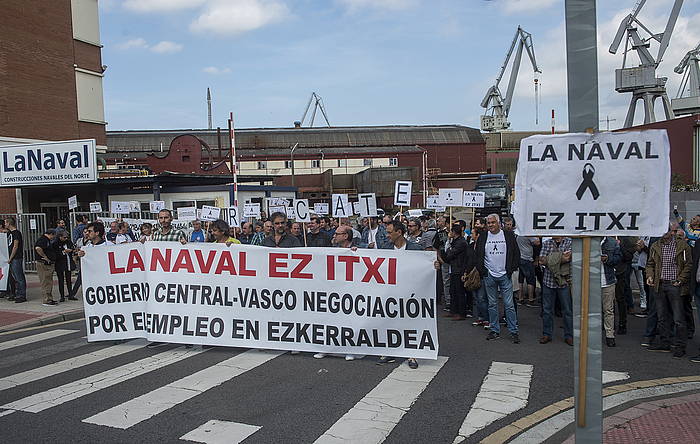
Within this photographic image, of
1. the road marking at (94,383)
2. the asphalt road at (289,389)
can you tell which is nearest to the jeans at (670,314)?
the asphalt road at (289,389)

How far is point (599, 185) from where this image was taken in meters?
3.31

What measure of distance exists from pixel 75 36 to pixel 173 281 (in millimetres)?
28617

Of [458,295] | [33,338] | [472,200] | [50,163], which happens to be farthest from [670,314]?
[50,163]

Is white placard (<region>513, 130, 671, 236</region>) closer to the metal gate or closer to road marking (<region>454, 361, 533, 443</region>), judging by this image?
road marking (<region>454, 361, 533, 443</region>)

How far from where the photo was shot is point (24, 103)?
28234 mm

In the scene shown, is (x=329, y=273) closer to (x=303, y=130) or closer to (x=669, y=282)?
(x=669, y=282)

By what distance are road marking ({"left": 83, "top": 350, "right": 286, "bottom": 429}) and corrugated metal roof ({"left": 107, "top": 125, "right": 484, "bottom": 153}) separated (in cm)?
5806

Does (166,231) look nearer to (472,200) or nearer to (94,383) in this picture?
(94,383)

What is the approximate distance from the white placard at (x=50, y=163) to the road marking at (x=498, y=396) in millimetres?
14951

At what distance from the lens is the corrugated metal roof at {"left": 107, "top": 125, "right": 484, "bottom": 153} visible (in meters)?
65.3

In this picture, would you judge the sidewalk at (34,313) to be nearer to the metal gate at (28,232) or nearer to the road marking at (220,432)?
the metal gate at (28,232)

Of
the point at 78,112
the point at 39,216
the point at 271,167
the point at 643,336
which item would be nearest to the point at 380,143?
the point at 271,167

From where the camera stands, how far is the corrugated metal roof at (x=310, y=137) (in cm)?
6531

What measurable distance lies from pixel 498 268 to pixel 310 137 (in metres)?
59.6
